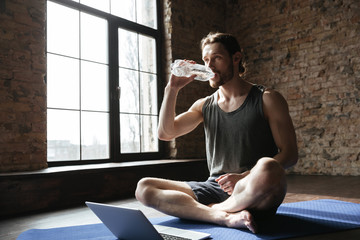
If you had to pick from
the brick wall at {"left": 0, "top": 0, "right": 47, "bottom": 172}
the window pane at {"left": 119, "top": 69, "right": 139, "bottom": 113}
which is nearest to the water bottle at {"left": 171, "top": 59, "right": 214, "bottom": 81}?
the brick wall at {"left": 0, "top": 0, "right": 47, "bottom": 172}

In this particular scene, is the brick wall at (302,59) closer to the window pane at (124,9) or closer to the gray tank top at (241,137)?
the window pane at (124,9)

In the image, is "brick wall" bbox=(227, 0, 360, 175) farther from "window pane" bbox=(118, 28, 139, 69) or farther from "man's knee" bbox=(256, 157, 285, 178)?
"man's knee" bbox=(256, 157, 285, 178)

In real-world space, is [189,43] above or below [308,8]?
below

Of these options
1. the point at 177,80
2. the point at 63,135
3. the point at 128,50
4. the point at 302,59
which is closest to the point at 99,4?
the point at 128,50

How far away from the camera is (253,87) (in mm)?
1994

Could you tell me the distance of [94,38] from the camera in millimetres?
4070

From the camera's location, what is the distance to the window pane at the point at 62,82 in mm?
3555

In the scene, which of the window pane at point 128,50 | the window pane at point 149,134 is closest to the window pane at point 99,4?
the window pane at point 128,50

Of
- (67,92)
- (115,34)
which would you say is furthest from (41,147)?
(115,34)

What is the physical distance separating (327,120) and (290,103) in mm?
611

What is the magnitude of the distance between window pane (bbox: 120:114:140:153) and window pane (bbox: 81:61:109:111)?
0.32m

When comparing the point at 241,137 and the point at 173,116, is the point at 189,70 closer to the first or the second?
the point at 173,116

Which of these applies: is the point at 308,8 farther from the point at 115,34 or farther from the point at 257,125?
the point at 257,125

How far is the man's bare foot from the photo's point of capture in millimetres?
1488
